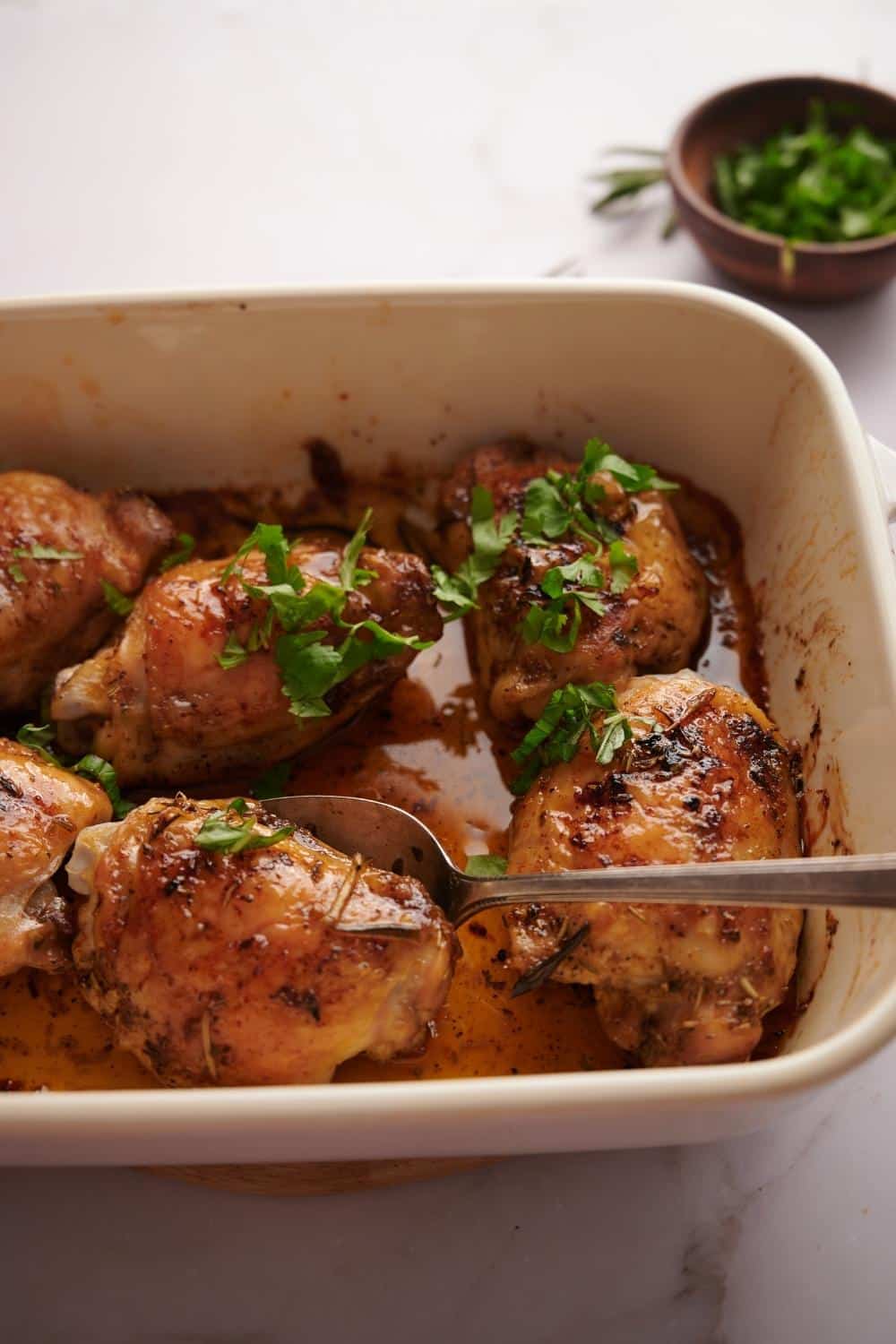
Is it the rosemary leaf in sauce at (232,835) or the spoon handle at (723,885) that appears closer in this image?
the spoon handle at (723,885)

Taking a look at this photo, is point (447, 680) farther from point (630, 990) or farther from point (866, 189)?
point (866, 189)

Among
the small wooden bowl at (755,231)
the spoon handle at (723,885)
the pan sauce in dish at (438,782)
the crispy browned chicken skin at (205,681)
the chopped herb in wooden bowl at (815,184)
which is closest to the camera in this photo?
the spoon handle at (723,885)

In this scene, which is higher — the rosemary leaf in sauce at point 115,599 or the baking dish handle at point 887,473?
the baking dish handle at point 887,473

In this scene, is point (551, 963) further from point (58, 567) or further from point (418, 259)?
point (418, 259)

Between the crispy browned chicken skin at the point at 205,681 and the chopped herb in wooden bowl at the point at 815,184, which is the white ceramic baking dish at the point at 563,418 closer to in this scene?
the crispy browned chicken skin at the point at 205,681

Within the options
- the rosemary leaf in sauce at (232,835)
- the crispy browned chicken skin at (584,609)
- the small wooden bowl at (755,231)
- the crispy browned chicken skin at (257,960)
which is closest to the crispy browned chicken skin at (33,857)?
the crispy browned chicken skin at (257,960)

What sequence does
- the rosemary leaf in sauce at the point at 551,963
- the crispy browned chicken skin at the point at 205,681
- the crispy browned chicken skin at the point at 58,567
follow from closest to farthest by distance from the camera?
the rosemary leaf in sauce at the point at 551,963 < the crispy browned chicken skin at the point at 205,681 < the crispy browned chicken skin at the point at 58,567

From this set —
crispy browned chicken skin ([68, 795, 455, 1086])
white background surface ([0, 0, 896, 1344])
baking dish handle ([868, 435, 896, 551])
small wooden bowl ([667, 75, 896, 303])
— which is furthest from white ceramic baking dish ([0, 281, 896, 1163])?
small wooden bowl ([667, 75, 896, 303])
